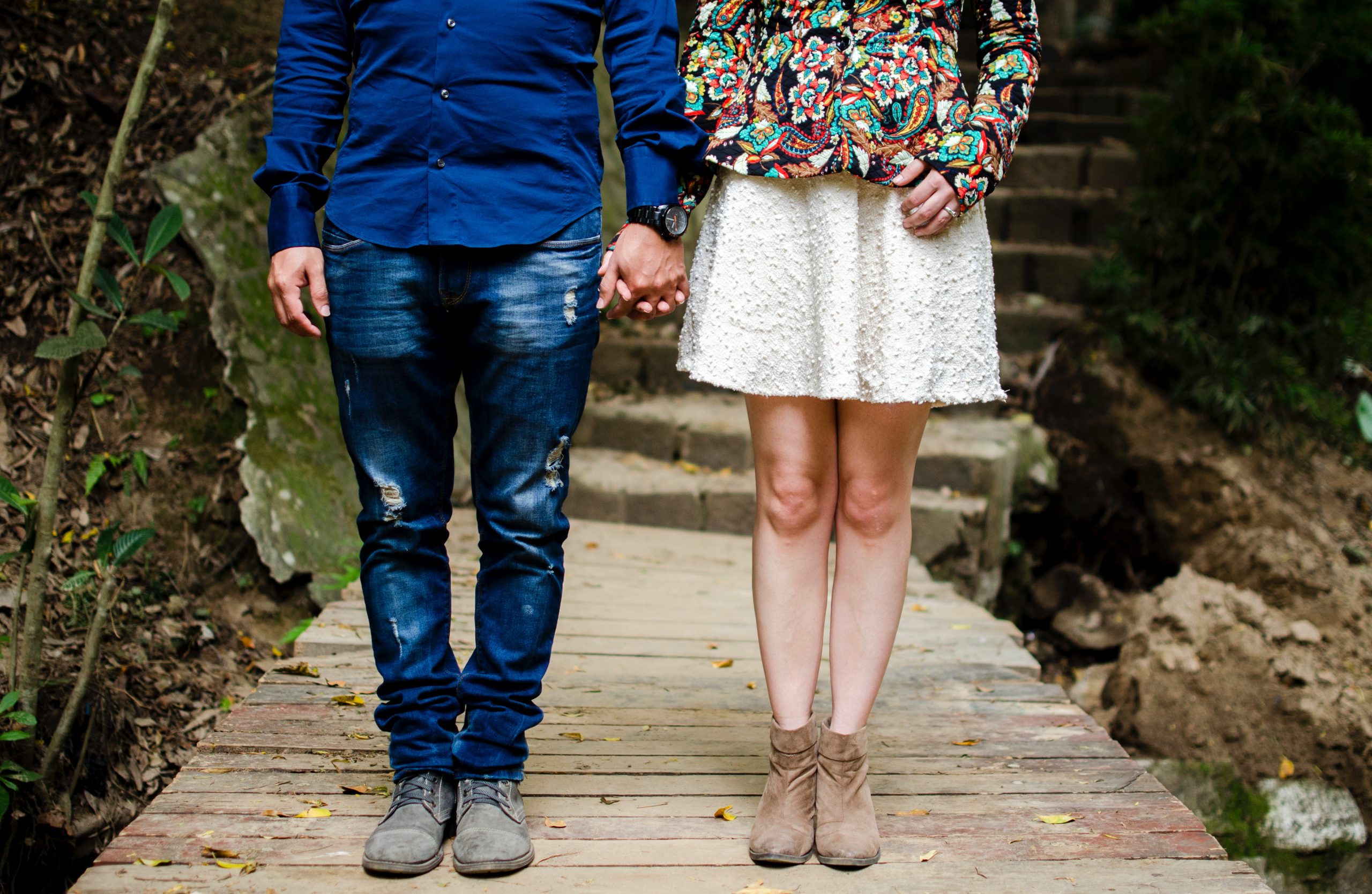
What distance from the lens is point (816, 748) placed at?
1.83m

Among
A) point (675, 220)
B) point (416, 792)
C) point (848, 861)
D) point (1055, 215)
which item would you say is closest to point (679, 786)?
point (848, 861)

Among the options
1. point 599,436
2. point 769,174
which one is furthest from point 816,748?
point 599,436

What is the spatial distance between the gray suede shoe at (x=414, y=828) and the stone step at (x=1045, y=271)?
4.18 meters

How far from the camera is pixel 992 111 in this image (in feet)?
5.62

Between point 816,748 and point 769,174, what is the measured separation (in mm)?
986

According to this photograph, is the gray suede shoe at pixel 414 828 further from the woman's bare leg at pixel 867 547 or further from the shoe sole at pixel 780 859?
the woman's bare leg at pixel 867 547

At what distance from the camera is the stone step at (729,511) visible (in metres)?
4.04

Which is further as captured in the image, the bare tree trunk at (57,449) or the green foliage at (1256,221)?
the green foliage at (1256,221)

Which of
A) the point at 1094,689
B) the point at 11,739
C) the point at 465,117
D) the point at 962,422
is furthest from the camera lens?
the point at 962,422

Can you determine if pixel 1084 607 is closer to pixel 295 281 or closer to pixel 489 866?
pixel 489 866

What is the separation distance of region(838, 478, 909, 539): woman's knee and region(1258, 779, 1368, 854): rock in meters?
2.22

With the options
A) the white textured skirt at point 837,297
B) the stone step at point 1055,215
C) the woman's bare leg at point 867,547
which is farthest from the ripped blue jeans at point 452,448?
the stone step at point 1055,215

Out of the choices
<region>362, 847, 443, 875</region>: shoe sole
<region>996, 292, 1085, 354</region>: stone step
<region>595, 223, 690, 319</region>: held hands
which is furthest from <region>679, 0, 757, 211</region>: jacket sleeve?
<region>996, 292, 1085, 354</region>: stone step

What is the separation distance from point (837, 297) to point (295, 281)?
87 cm
